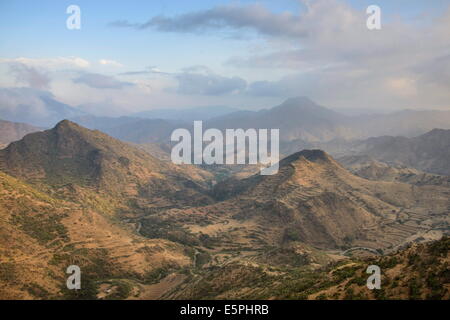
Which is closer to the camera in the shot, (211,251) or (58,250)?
(58,250)

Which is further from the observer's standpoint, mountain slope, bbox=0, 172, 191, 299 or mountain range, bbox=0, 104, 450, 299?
mountain slope, bbox=0, 172, 191, 299

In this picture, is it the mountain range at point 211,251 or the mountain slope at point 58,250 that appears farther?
the mountain slope at point 58,250

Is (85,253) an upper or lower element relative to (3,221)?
lower

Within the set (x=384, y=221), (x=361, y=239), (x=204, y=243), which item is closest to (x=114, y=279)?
(x=204, y=243)

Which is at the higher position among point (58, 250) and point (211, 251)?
point (58, 250)

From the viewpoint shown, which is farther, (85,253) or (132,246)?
(132,246)

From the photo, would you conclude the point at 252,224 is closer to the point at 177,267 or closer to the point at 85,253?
the point at 177,267
